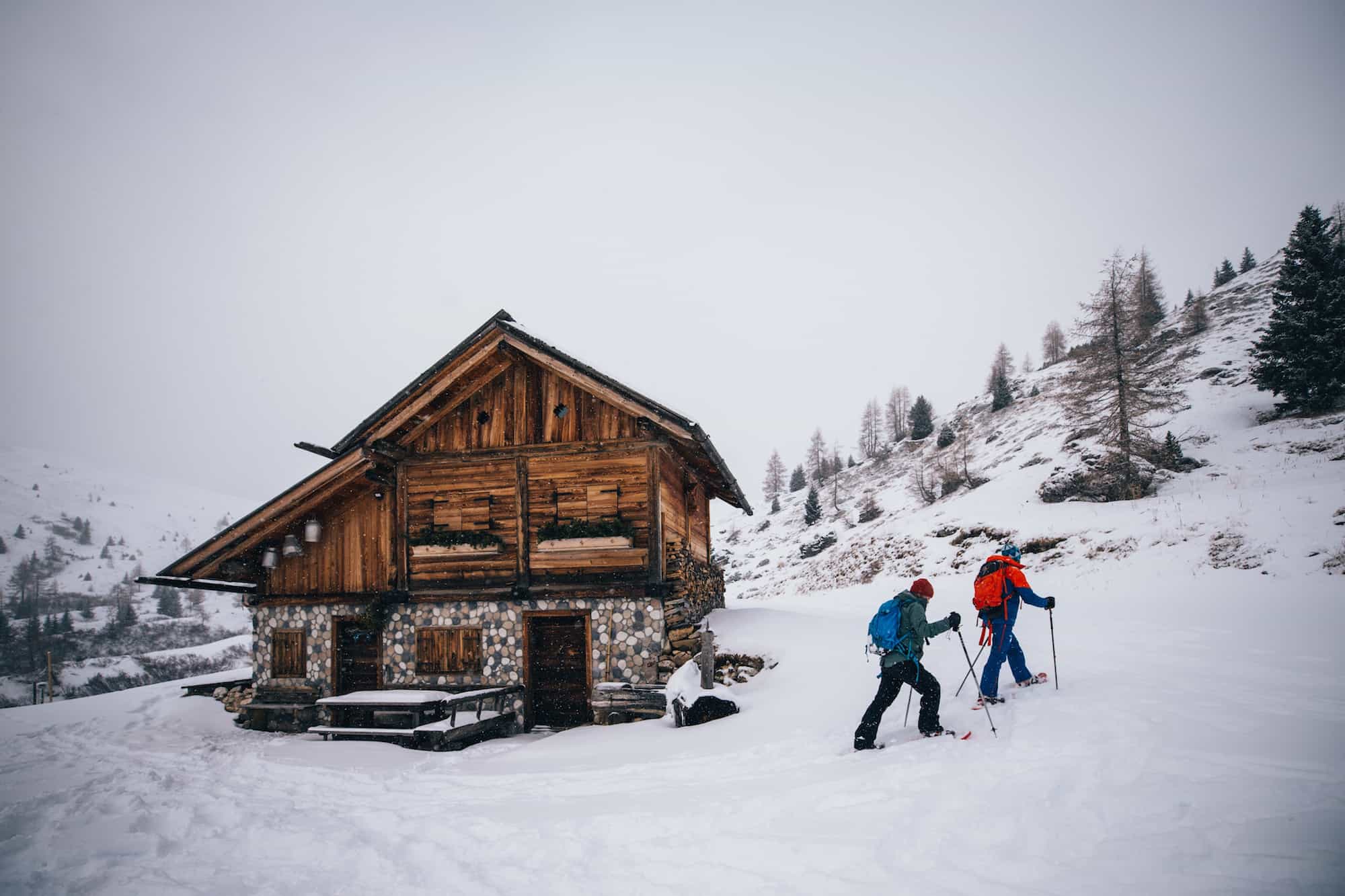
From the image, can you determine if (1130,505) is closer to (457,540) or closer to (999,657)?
(999,657)

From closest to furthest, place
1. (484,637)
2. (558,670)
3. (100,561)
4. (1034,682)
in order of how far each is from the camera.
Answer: (1034,682)
(558,670)
(484,637)
(100,561)

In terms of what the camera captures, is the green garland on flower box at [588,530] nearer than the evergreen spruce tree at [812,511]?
Yes

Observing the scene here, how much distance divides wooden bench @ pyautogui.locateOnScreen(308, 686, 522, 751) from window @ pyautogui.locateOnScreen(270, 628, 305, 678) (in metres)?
2.62

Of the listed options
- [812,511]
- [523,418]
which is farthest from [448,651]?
[812,511]

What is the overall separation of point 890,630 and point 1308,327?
31595 mm

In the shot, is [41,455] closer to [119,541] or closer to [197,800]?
[119,541]

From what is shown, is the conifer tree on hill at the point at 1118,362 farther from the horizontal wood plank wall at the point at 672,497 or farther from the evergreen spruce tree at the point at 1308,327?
the horizontal wood plank wall at the point at 672,497

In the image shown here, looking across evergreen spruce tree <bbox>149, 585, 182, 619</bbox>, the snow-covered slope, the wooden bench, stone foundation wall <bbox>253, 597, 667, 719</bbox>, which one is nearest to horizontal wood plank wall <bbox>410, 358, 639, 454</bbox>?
stone foundation wall <bbox>253, 597, 667, 719</bbox>

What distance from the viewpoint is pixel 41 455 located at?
198125 millimetres

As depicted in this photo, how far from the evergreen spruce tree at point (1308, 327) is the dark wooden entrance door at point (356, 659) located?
35.8m

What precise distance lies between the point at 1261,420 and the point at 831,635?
25876mm

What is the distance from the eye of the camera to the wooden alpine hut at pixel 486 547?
12.8 metres

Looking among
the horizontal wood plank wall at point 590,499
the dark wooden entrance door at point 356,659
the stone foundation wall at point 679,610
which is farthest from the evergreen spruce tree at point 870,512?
the dark wooden entrance door at point 356,659

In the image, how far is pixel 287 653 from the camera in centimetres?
1441
